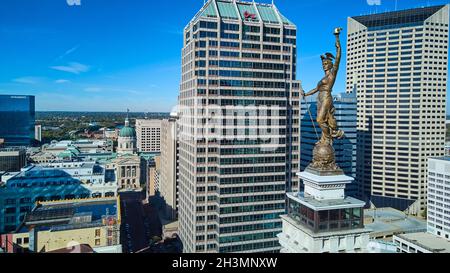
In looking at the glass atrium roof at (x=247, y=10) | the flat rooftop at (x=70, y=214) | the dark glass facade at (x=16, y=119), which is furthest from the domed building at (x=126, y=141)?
the glass atrium roof at (x=247, y=10)

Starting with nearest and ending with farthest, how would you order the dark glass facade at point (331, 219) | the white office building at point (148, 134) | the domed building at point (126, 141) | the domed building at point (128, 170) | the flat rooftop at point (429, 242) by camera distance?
the dark glass facade at point (331, 219), the flat rooftop at point (429, 242), the domed building at point (128, 170), the domed building at point (126, 141), the white office building at point (148, 134)

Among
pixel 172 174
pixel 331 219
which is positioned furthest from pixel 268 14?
pixel 331 219

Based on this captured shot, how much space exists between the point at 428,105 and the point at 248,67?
3746 cm

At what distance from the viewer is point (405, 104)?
5675 cm

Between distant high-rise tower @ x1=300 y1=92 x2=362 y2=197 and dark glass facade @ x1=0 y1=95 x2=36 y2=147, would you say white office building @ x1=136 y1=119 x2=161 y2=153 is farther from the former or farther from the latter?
distant high-rise tower @ x1=300 y1=92 x2=362 y2=197

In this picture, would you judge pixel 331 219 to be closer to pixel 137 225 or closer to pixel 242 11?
pixel 242 11

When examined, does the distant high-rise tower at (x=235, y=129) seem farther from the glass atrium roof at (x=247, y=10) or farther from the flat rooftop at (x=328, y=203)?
the flat rooftop at (x=328, y=203)

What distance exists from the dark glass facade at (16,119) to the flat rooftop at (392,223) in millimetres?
37830

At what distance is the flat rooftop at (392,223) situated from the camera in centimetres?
3982

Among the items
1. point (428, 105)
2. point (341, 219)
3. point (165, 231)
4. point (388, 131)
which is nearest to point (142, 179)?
point (165, 231)

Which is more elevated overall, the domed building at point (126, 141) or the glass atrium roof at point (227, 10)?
the glass atrium roof at point (227, 10)

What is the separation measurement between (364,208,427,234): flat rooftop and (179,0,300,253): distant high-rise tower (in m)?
13.8
